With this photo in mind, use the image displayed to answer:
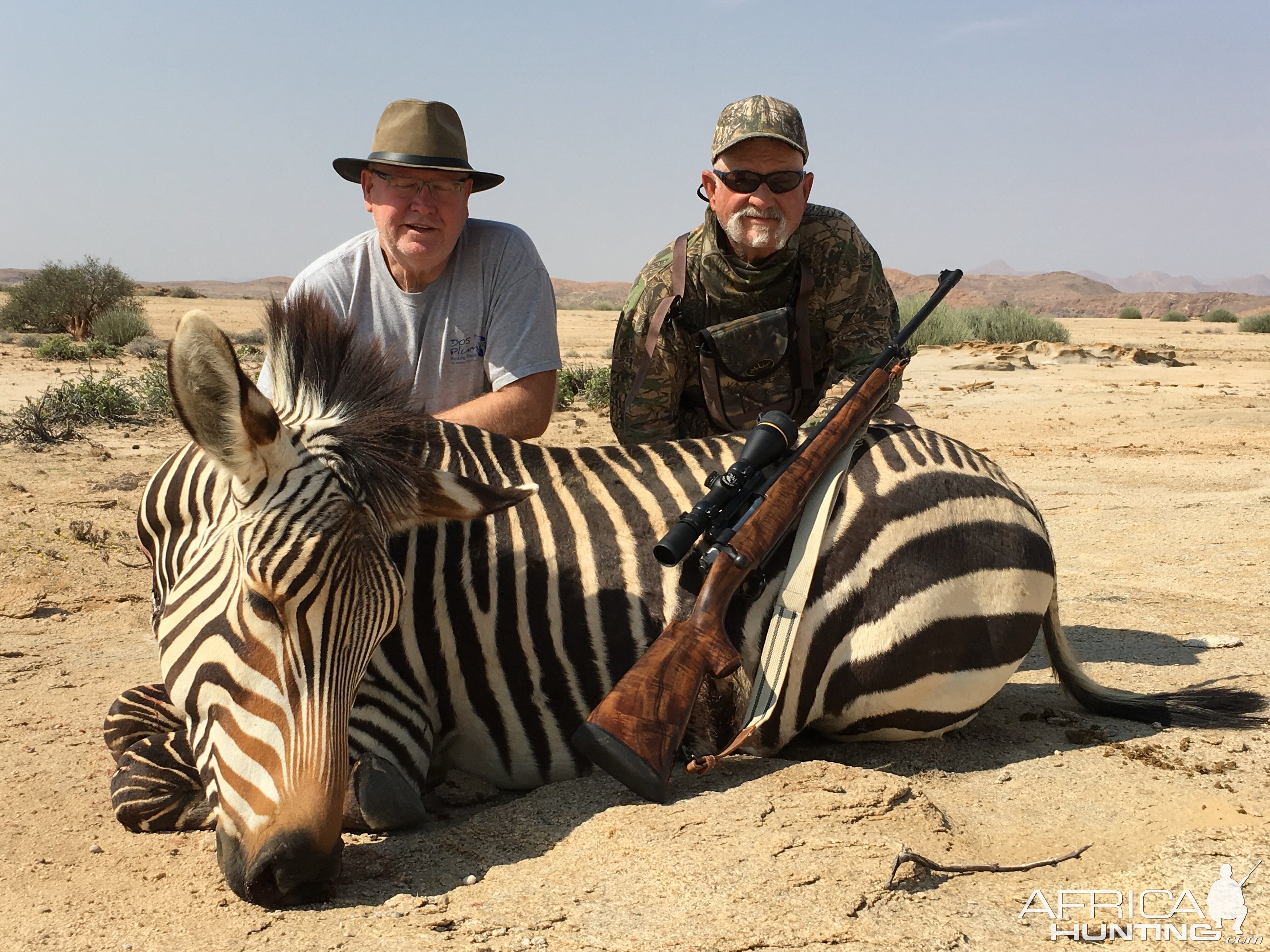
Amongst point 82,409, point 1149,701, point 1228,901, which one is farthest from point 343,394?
point 82,409

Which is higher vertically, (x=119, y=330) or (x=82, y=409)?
(x=119, y=330)

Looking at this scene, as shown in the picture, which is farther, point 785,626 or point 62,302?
point 62,302

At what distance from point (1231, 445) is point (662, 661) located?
947 cm

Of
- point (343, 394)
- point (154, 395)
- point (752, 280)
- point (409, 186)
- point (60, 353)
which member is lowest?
point (154, 395)

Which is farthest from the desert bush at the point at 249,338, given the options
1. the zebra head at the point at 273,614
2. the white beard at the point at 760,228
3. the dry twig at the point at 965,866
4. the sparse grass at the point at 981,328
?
the dry twig at the point at 965,866

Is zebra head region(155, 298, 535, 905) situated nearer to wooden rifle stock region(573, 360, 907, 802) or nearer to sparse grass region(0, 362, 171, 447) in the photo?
wooden rifle stock region(573, 360, 907, 802)

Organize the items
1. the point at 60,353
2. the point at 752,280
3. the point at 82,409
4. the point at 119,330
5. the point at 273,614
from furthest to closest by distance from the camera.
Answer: the point at 119,330
the point at 60,353
the point at 82,409
the point at 752,280
the point at 273,614

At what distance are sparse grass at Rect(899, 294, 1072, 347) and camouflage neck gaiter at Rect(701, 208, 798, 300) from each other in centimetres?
1636

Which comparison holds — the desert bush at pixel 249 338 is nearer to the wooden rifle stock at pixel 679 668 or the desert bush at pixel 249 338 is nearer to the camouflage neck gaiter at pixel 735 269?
the camouflage neck gaiter at pixel 735 269

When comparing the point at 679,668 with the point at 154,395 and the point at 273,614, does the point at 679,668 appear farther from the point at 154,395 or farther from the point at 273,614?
the point at 154,395

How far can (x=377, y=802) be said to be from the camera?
303 centimetres

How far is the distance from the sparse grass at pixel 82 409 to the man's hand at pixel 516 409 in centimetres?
583

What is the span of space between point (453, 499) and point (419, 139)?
8.30ft

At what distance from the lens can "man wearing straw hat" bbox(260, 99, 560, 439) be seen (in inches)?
186
